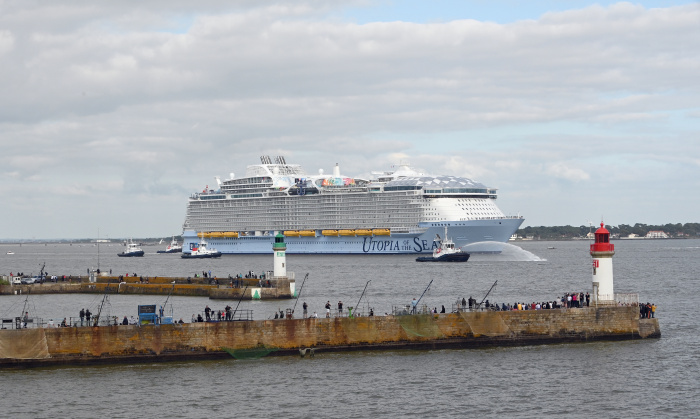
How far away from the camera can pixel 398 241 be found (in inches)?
5748

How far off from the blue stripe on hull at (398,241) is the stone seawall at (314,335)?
92.5m

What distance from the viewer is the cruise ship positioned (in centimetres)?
14075

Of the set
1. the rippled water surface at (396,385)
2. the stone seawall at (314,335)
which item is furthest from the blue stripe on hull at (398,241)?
the stone seawall at (314,335)

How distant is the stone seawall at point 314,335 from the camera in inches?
1432

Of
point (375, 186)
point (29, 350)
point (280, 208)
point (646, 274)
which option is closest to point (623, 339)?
point (29, 350)

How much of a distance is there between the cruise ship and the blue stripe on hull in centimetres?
15

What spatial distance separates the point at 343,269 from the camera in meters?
106

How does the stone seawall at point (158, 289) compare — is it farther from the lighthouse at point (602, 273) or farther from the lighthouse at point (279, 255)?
the lighthouse at point (602, 273)

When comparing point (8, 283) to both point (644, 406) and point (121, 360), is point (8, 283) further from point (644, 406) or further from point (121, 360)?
point (644, 406)

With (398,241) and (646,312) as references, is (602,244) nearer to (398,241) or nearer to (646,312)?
(646,312)

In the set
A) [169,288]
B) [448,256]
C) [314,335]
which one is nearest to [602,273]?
[314,335]

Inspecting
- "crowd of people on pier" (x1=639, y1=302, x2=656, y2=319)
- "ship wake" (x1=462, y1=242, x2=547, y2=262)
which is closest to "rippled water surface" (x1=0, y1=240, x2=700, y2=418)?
"crowd of people on pier" (x1=639, y1=302, x2=656, y2=319)

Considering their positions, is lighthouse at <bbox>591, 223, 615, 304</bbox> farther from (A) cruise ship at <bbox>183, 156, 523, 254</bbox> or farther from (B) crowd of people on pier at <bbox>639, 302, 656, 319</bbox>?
(A) cruise ship at <bbox>183, 156, 523, 254</bbox>

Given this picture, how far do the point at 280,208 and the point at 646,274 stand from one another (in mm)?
84998
